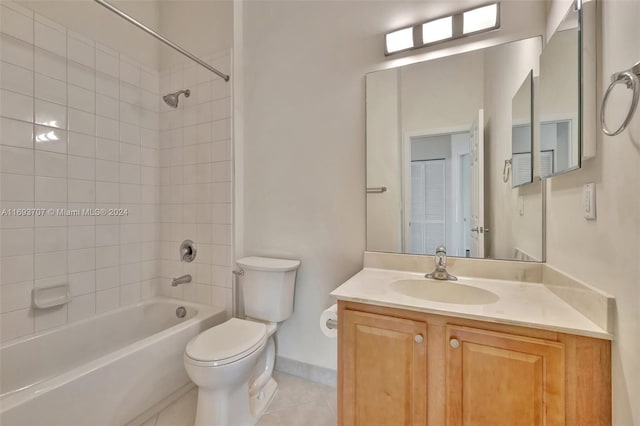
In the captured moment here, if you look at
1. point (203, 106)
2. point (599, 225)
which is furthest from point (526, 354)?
point (203, 106)

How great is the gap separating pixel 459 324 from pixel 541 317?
0.80ft

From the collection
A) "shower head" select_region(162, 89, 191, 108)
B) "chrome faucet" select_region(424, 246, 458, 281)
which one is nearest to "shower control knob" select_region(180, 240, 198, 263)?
"shower head" select_region(162, 89, 191, 108)

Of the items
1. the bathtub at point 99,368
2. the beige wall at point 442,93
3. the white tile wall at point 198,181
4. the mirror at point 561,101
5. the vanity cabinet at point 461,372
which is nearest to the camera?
the vanity cabinet at point 461,372

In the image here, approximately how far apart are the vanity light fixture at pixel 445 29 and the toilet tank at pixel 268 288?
1426 mm

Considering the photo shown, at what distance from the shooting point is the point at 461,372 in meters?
0.95

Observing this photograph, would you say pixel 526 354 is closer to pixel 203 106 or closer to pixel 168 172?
pixel 203 106

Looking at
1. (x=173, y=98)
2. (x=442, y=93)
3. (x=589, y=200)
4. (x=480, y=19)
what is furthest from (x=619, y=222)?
(x=173, y=98)

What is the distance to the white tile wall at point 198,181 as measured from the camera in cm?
203

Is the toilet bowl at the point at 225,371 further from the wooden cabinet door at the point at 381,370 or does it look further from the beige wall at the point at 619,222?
the beige wall at the point at 619,222

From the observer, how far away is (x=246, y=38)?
6.68 ft

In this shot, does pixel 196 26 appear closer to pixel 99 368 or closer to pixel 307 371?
pixel 99 368

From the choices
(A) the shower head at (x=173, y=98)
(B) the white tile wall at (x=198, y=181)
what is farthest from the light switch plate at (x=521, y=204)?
(A) the shower head at (x=173, y=98)

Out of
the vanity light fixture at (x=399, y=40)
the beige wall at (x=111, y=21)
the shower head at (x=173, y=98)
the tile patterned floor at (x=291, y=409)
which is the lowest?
the tile patterned floor at (x=291, y=409)

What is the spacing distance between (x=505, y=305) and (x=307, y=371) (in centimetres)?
135
